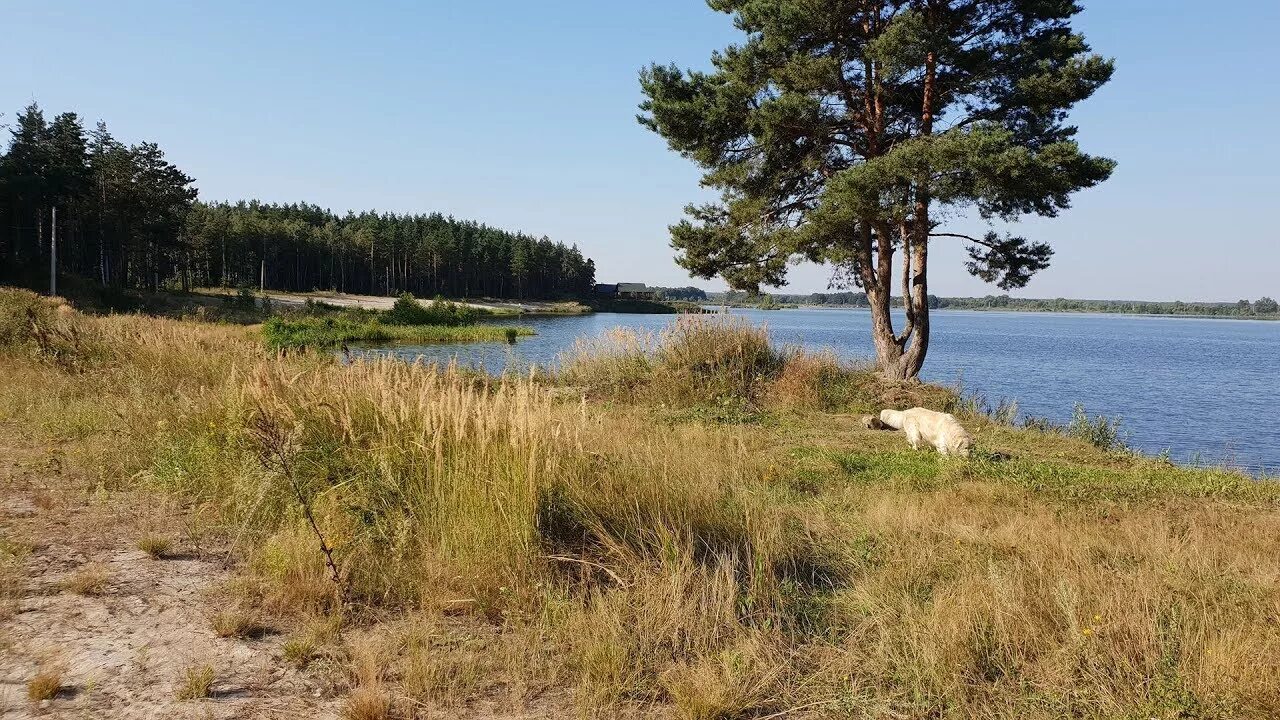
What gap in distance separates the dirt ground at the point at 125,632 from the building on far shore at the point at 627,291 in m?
128

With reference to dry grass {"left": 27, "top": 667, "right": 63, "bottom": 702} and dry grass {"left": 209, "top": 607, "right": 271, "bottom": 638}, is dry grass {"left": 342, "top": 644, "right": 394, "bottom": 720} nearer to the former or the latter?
dry grass {"left": 209, "top": 607, "right": 271, "bottom": 638}

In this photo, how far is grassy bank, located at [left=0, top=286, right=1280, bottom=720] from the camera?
9.18ft

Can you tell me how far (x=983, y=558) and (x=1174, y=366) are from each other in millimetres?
37911

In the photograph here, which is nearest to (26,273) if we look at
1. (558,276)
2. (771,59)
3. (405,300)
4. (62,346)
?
(405,300)

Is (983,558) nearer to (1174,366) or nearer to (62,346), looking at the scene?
(62,346)

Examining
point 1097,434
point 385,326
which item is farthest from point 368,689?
point 385,326

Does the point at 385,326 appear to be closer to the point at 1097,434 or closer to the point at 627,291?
the point at 1097,434

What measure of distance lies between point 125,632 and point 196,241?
265ft

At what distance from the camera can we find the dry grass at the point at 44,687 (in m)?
2.56

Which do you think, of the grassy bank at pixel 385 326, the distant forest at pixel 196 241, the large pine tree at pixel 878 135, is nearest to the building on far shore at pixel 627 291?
the distant forest at pixel 196 241

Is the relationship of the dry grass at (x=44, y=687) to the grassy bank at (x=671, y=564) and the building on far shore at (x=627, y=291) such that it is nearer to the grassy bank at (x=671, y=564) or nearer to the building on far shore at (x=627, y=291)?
the grassy bank at (x=671, y=564)

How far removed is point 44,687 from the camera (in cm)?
257

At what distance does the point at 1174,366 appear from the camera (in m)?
34.1

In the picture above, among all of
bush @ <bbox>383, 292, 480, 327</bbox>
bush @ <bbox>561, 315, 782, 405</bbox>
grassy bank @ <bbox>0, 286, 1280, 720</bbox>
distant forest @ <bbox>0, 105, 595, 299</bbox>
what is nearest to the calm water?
bush @ <bbox>561, 315, 782, 405</bbox>
